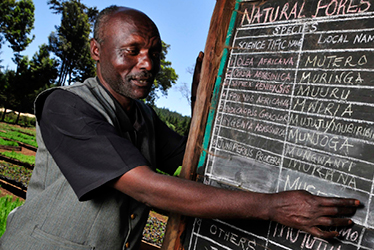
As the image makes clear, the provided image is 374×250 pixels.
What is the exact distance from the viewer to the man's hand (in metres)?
1.14

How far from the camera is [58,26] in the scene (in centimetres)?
2577

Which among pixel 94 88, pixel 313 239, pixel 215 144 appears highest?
pixel 94 88

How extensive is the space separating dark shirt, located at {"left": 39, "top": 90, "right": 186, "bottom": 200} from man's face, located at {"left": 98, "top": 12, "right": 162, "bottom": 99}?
1.19 ft

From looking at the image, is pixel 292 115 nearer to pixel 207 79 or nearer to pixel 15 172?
pixel 207 79

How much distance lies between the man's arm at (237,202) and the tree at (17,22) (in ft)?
87.0

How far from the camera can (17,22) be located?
77.5 feet

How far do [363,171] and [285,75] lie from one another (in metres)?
0.57

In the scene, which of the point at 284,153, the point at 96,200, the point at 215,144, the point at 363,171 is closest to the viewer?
the point at 363,171

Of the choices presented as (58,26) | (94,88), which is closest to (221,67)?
(94,88)

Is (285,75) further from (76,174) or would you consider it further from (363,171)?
(76,174)

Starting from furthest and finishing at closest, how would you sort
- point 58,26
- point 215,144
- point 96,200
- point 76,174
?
point 58,26 < point 215,144 < point 96,200 < point 76,174

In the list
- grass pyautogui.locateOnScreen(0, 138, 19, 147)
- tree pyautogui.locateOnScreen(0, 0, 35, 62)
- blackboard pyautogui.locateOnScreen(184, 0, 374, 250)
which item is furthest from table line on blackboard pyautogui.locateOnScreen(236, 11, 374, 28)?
tree pyautogui.locateOnScreen(0, 0, 35, 62)

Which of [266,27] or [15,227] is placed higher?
[266,27]

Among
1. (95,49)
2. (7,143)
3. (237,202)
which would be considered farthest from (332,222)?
(7,143)
